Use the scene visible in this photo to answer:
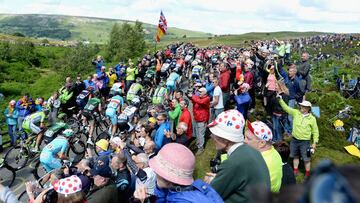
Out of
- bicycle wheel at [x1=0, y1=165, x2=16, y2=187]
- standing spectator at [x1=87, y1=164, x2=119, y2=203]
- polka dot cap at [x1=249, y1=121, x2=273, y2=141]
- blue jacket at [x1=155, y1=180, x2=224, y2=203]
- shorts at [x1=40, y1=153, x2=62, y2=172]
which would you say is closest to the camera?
blue jacket at [x1=155, y1=180, x2=224, y2=203]

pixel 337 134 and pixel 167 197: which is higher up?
pixel 167 197

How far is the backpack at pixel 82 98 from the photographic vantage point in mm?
14198

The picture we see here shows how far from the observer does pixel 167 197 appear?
10.4 ft

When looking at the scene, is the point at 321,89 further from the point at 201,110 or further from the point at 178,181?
the point at 178,181

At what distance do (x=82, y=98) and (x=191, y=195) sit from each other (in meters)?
11.7

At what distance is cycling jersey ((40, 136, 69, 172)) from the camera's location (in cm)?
873

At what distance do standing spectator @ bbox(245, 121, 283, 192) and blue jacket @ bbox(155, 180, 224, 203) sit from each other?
166cm

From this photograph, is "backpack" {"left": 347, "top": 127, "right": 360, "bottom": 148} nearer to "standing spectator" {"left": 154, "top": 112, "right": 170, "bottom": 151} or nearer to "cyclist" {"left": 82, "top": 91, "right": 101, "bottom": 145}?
"standing spectator" {"left": 154, "top": 112, "right": 170, "bottom": 151}

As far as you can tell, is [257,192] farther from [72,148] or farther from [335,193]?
[72,148]

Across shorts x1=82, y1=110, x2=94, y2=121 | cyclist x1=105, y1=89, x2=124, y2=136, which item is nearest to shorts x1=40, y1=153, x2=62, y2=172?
cyclist x1=105, y1=89, x2=124, y2=136

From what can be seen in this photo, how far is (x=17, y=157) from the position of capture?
1123 cm

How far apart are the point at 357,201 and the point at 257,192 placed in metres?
0.26

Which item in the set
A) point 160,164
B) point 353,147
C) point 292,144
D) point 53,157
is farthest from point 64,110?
point 160,164

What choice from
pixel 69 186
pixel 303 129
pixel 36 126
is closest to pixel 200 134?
pixel 303 129
